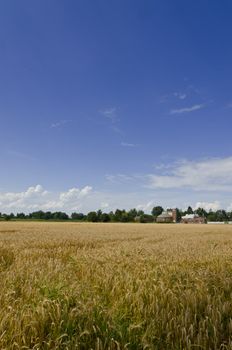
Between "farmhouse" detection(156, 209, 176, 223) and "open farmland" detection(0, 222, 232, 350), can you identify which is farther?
"farmhouse" detection(156, 209, 176, 223)

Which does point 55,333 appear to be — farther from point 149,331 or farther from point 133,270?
point 133,270

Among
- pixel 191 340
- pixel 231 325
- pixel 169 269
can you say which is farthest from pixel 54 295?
pixel 169 269

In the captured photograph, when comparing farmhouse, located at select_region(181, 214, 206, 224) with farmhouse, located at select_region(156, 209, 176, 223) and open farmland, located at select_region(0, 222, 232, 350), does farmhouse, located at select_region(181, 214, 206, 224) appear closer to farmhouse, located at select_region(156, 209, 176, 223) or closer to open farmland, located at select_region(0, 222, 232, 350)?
farmhouse, located at select_region(156, 209, 176, 223)

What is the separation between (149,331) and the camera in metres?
3.94

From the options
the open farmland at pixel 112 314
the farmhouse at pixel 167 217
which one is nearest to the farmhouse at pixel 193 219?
the farmhouse at pixel 167 217

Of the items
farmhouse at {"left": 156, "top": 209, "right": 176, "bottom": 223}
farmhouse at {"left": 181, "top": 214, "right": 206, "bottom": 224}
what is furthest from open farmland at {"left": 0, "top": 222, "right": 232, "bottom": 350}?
farmhouse at {"left": 181, "top": 214, "right": 206, "bottom": 224}

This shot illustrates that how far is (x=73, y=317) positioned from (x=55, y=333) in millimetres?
330

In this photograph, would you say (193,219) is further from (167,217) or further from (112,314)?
(112,314)

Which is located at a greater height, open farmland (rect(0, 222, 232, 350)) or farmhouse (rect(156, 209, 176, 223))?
farmhouse (rect(156, 209, 176, 223))

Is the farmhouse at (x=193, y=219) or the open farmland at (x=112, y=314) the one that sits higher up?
the farmhouse at (x=193, y=219)

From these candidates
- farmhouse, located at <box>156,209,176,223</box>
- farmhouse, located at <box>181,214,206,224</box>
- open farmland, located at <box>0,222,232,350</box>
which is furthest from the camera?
farmhouse, located at <box>156,209,176,223</box>

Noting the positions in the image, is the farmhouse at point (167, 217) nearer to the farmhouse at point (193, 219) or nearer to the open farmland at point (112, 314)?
the farmhouse at point (193, 219)

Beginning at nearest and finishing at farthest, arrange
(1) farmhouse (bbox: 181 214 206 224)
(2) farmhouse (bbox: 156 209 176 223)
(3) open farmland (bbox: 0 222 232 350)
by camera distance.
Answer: (3) open farmland (bbox: 0 222 232 350) < (1) farmhouse (bbox: 181 214 206 224) < (2) farmhouse (bbox: 156 209 176 223)

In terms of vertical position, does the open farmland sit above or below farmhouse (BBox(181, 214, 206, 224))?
below
